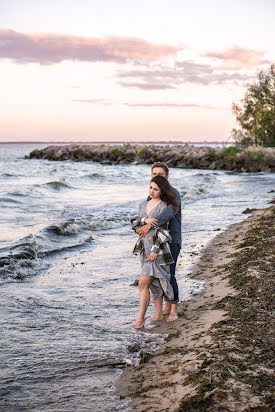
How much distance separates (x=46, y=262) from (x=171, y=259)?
14.7 feet

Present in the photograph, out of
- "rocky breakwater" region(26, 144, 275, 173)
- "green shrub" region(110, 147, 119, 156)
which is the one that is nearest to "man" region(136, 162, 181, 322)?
"rocky breakwater" region(26, 144, 275, 173)

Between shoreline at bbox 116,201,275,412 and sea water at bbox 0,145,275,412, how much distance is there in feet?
0.86

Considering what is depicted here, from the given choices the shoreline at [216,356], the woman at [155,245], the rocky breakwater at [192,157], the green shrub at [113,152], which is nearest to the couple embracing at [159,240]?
the woman at [155,245]

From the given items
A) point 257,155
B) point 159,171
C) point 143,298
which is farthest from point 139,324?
point 257,155

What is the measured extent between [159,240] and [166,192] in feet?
1.83

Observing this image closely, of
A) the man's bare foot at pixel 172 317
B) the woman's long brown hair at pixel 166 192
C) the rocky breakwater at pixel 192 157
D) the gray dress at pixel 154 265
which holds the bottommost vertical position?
the man's bare foot at pixel 172 317

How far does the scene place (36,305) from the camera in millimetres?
6379

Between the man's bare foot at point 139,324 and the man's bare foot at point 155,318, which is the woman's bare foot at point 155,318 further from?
the man's bare foot at point 139,324

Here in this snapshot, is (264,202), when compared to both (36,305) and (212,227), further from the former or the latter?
(36,305)

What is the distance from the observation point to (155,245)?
5.31 metres

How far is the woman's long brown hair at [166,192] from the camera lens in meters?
5.23

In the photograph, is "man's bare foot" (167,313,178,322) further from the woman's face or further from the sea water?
the woman's face

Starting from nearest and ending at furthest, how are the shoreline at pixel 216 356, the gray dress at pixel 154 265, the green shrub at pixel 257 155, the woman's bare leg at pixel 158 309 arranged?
the shoreline at pixel 216 356
the gray dress at pixel 154 265
the woman's bare leg at pixel 158 309
the green shrub at pixel 257 155

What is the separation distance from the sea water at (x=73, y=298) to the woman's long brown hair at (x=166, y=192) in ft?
4.89
